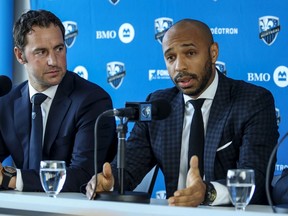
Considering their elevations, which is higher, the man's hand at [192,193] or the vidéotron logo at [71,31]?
the vidéotron logo at [71,31]

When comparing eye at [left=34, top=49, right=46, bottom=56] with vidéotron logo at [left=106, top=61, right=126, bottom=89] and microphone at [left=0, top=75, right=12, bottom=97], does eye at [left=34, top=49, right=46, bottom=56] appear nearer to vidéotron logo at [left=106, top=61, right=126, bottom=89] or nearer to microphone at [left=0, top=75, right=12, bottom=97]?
microphone at [left=0, top=75, right=12, bottom=97]

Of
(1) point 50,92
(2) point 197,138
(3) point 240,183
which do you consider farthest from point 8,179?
(3) point 240,183

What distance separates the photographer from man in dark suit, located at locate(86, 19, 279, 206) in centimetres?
323

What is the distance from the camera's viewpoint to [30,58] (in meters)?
3.86

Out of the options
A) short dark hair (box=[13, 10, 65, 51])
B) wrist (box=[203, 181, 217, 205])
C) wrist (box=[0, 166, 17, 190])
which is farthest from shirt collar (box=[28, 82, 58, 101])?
wrist (box=[203, 181, 217, 205])

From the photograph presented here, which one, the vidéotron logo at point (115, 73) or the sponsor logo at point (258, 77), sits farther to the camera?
the vidéotron logo at point (115, 73)

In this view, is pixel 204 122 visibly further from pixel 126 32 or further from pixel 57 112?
pixel 126 32

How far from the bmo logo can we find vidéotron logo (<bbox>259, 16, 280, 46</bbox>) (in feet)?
0.63

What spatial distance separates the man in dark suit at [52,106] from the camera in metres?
3.69

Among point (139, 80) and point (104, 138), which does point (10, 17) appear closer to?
point (139, 80)

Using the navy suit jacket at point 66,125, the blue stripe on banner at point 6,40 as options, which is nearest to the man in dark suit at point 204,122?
the navy suit jacket at point 66,125

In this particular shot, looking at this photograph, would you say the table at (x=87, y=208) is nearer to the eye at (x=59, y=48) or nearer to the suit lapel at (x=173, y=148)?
the suit lapel at (x=173, y=148)

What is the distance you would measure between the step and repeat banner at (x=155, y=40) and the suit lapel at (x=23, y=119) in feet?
3.78

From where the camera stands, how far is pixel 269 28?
4430 mm
